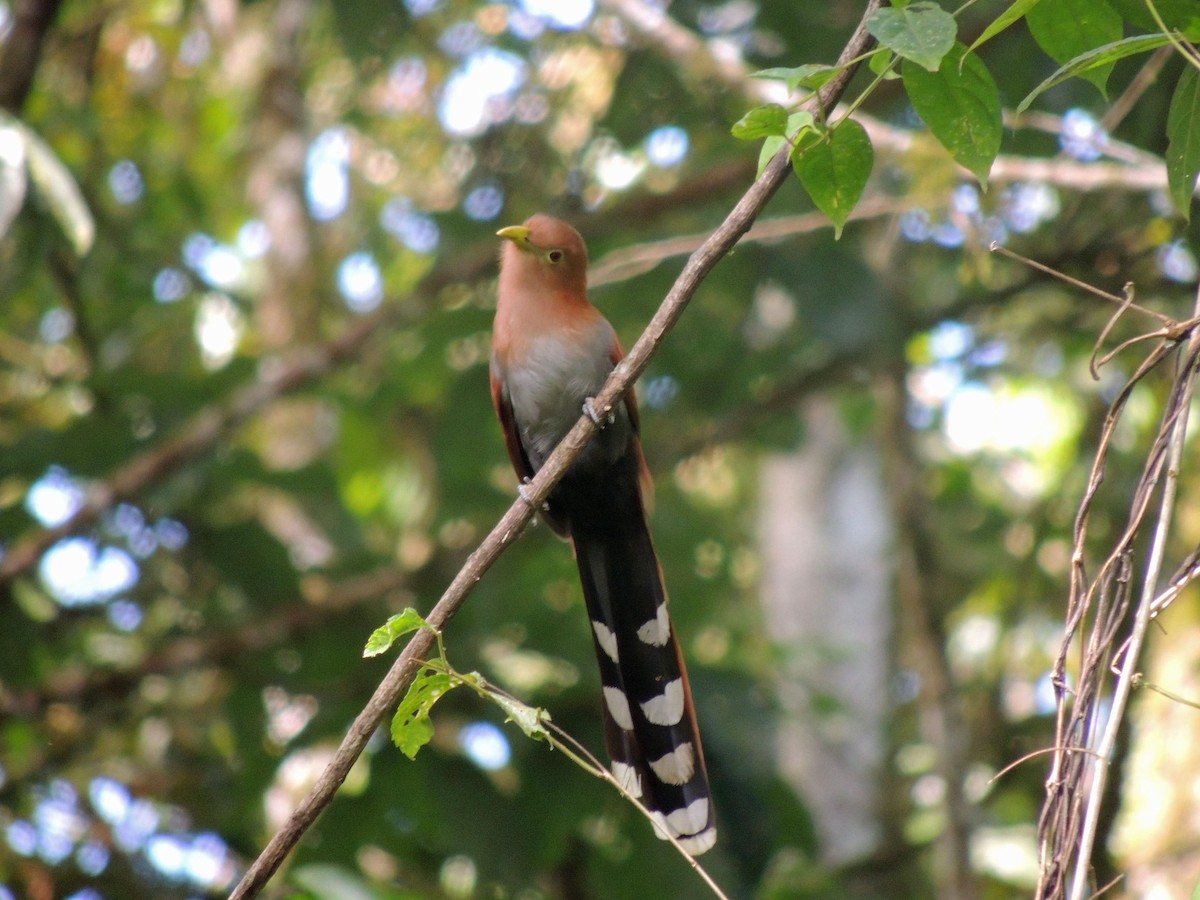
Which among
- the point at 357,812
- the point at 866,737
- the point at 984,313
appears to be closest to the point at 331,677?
the point at 357,812

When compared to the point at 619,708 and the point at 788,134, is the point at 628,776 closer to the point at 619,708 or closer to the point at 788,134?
the point at 619,708

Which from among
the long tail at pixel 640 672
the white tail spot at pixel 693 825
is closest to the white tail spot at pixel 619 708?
the long tail at pixel 640 672

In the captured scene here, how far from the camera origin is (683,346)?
18.0 feet

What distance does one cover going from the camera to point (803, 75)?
1865 mm

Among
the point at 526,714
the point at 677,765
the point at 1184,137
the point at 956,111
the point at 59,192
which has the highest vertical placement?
the point at 956,111

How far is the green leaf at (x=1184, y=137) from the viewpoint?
2.04 meters

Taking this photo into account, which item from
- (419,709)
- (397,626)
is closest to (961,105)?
(397,626)

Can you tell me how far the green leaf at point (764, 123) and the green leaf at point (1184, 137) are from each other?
0.67 meters

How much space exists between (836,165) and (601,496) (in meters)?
1.92

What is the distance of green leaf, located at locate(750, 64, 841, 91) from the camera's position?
5.94 ft

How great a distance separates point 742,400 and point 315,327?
8.40 ft

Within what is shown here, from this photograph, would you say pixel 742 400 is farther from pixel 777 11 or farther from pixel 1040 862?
pixel 1040 862

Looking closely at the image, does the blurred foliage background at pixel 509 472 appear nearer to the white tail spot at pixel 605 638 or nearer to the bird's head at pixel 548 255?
the bird's head at pixel 548 255

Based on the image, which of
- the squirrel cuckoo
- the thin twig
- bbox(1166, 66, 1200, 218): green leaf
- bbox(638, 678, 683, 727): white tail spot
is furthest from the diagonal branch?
bbox(638, 678, 683, 727): white tail spot
